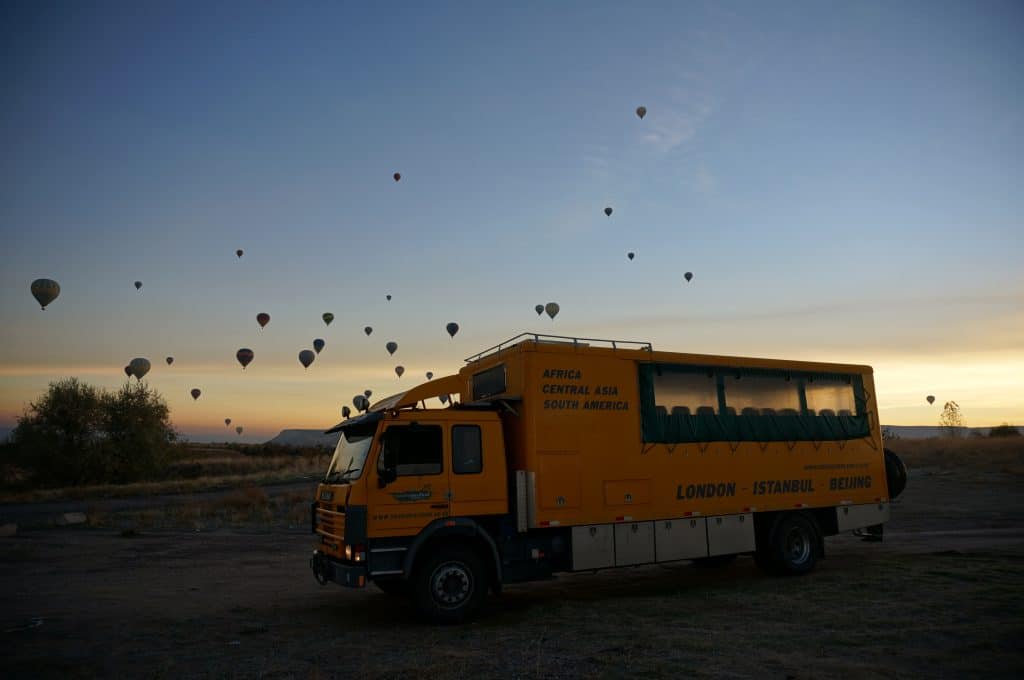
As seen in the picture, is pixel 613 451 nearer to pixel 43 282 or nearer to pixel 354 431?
pixel 354 431

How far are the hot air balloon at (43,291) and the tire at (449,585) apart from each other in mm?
33757

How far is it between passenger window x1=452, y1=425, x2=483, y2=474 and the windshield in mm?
1309

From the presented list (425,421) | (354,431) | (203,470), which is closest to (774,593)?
(425,421)

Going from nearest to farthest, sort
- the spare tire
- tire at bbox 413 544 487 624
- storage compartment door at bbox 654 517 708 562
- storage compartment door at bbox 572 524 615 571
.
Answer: tire at bbox 413 544 487 624 < storage compartment door at bbox 572 524 615 571 < storage compartment door at bbox 654 517 708 562 < the spare tire

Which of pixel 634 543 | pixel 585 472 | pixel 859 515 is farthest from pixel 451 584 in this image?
pixel 859 515

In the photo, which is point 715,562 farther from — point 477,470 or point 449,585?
point 449,585

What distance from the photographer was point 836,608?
9.88 meters

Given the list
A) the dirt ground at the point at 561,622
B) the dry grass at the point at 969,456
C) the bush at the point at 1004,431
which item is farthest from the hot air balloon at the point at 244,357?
the bush at the point at 1004,431

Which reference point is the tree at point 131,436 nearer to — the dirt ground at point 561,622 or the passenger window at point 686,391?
the dirt ground at point 561,622

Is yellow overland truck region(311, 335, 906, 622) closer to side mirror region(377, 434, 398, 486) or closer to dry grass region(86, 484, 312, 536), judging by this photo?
side mirror region(377, 434, 398, 486)

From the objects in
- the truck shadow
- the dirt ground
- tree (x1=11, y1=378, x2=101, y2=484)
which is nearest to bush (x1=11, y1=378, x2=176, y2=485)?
tree (x1=11, y1=378, x2=101, y2=484)

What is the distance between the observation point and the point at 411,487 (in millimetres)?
9719

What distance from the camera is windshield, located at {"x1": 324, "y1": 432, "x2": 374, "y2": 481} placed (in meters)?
9.74

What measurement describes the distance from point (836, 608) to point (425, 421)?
22.4ft
